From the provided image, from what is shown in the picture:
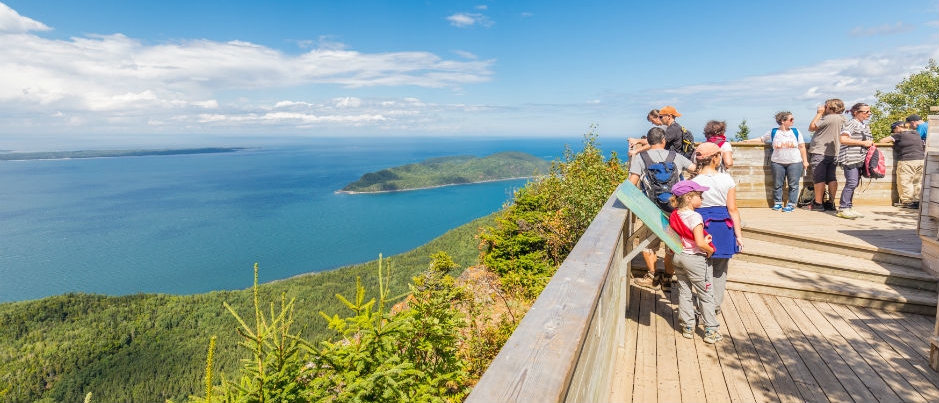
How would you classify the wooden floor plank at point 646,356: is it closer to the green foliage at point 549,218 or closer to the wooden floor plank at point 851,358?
the wooden floor plank at point 851,358

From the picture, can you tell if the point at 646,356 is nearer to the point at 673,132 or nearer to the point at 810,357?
the point at 810,357

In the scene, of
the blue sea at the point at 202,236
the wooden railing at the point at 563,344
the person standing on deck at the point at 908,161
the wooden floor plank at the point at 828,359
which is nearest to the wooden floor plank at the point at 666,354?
the wooden railing at the point at 563,344

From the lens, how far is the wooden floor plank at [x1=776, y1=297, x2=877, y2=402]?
120 inches

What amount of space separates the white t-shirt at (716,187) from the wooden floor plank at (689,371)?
3.98 feet

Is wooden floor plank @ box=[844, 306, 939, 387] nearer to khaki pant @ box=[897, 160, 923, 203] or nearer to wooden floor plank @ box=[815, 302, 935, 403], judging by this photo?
wooden floor plank @ box=[815, 302, 935, 403]

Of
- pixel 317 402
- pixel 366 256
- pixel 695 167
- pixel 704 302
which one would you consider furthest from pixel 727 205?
pixel 366 256

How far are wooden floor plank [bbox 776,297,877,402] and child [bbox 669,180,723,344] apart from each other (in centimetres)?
76

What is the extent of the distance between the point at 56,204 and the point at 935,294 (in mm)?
266285

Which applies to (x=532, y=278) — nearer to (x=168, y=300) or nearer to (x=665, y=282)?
(x=665, y=282)

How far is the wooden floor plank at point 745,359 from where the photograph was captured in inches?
119

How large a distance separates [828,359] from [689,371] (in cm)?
123

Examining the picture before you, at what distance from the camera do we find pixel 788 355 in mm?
3529

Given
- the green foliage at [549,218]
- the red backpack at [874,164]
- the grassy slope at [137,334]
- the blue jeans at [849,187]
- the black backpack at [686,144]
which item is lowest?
the grassy slope at [137,334]

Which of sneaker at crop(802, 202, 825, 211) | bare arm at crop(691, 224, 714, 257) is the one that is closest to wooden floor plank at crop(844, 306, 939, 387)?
bare arm at crop(691, 224, 714, 257)
